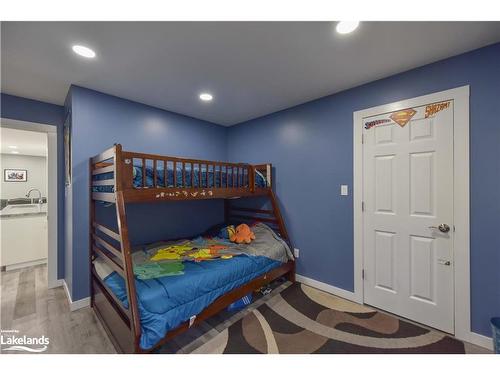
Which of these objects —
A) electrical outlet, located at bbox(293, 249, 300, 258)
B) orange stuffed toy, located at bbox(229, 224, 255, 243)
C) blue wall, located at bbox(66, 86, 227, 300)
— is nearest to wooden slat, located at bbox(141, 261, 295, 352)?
Answer: electrical outlet, located at bbox(293, 249, 300, 258)

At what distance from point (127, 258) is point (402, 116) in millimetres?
2656

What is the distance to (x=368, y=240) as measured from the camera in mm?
2221

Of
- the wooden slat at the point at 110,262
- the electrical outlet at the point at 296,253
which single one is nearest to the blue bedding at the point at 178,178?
the wooden slat at the point at 110,262

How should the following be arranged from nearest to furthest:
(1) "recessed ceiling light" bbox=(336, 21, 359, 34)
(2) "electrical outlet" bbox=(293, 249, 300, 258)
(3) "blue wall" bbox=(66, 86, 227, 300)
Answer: (1) "recessed ceiling light" bbox=(336, 21, 359, 34), (3) "blue wall" bbox=(66, 86, 227, 300), (2) "electrical outlet" bbox=(293, 249, 300, 258)

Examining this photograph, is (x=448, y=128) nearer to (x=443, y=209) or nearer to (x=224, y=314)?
(x=443, y=209)

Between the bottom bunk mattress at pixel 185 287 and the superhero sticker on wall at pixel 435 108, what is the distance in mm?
2054

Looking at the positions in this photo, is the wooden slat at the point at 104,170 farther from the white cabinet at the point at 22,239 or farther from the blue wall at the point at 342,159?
the white cabinet at the point at 22,239

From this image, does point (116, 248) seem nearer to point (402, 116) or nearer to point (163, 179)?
point (163, 179)

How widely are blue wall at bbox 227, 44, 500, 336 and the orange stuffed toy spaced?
1.87 feet

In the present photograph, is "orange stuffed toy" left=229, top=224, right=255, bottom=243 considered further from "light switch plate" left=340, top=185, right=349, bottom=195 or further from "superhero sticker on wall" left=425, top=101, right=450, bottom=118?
"superhero sticker on wall" left=425, top=101, right=450, bottom=118

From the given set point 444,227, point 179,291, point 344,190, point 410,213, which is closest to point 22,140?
point 179,291

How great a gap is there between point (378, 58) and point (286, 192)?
68.5 inches

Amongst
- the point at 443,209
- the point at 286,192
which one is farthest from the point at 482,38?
the point at 286,192

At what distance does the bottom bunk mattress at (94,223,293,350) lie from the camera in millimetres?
1424
